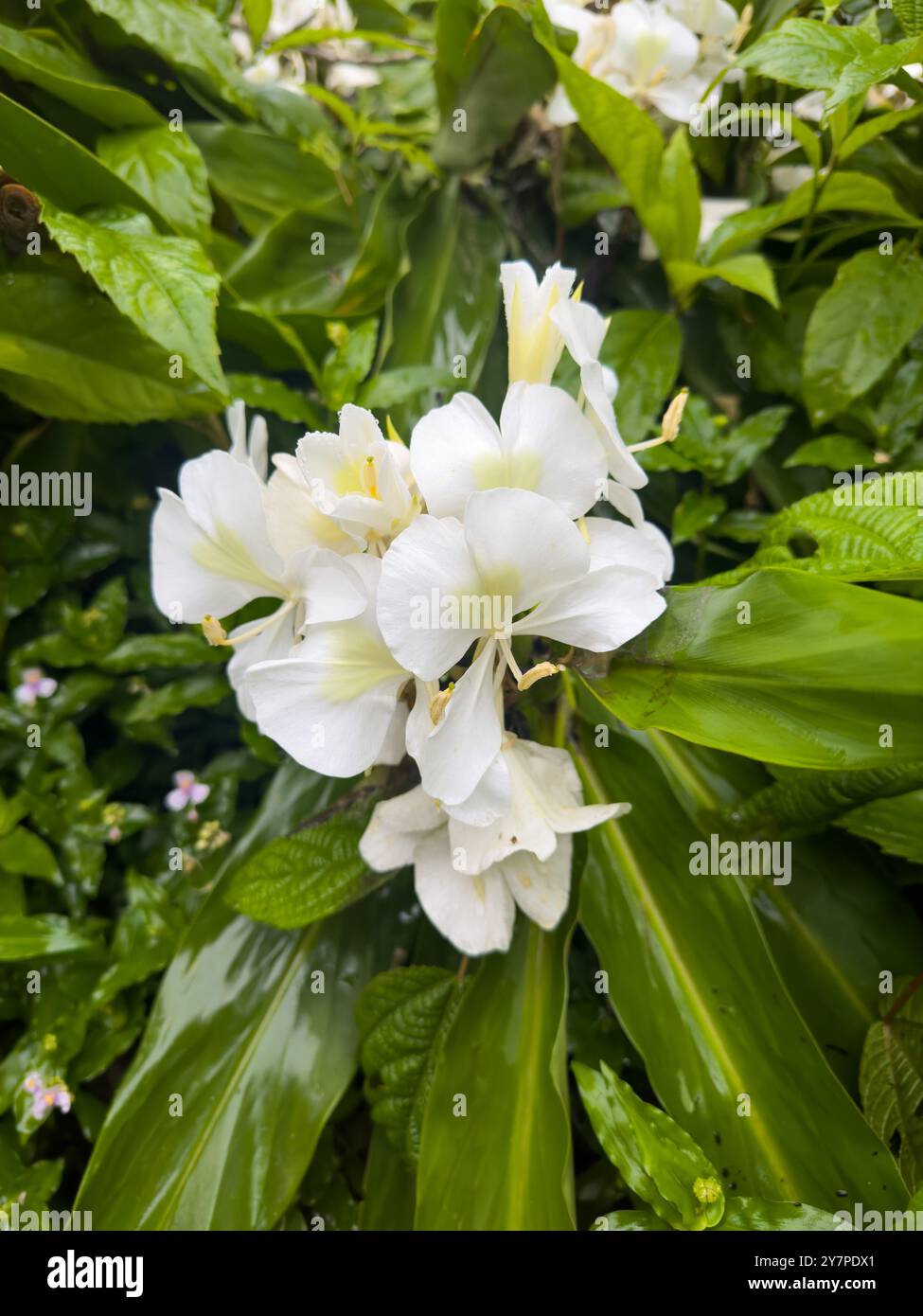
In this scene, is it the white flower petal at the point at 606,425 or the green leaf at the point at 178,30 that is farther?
the green leaf at the point at 178,30

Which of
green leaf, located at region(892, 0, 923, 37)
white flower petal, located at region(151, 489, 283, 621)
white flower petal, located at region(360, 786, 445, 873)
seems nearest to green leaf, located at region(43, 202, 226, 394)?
white flower petal, located at region(151, 489, 283, 621)

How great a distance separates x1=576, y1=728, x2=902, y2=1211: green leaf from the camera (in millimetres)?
530

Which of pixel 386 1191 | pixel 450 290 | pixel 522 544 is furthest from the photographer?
pixel 450 290

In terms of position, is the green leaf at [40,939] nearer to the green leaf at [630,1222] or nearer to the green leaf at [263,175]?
the green leaf at [630,1222]

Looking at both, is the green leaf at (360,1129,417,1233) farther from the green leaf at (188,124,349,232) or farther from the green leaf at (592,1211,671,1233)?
the green leaf at (188,124,349,232)

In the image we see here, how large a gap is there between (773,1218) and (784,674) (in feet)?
1.10

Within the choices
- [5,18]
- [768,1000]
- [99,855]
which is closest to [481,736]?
[768,1000]

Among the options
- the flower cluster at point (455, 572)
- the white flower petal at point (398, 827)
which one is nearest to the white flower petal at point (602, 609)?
the flower cluster at point (455, 572)

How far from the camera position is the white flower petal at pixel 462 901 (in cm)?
55

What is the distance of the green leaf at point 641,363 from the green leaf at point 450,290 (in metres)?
0.13

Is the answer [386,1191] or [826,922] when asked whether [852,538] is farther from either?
[386,1191]

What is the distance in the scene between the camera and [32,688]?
80 cm

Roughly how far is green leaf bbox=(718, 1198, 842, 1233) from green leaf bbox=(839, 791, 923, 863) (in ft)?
0.78

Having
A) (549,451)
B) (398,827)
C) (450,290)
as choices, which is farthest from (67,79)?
(398,827)
